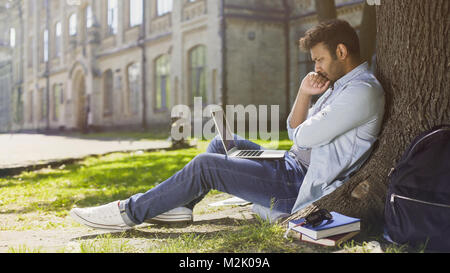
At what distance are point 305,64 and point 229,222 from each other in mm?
14555

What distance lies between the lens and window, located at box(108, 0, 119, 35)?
24.5 m

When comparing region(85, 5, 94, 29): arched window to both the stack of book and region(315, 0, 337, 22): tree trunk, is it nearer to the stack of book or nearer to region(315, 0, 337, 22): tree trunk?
region(315, 0, 337, 22): tree trunk

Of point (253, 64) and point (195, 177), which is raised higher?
point (253, 64)

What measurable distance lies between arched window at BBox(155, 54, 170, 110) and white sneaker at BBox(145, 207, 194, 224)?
17.5 meters

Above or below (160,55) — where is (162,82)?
below

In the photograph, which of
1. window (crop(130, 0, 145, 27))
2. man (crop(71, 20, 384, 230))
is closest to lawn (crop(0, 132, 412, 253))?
man (crop(71, 20, 384, 230))

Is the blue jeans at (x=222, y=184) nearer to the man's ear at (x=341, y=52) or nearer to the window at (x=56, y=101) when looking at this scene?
Answer: the man's ear at (x=341, y=52)

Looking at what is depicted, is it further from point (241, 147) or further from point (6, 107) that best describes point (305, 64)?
point (6, 107)

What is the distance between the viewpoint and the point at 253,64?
17.7m

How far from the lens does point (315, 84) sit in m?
3.26

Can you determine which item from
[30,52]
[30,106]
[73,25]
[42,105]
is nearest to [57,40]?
[73,25]

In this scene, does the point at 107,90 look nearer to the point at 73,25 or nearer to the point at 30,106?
the point at 73,25

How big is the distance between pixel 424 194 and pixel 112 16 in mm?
24756
